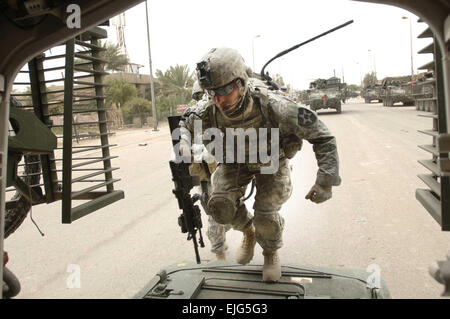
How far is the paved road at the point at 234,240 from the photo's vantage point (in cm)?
318

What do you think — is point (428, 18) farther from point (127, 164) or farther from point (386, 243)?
point (127, 164)

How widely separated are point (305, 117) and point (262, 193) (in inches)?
25.3

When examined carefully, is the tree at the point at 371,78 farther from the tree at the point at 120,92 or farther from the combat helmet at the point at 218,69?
the combat helmet at the point at 218,69

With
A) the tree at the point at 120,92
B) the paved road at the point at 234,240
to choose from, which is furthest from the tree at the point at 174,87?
the paved road at the point at 234,240

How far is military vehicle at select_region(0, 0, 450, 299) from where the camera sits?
57.6 inches

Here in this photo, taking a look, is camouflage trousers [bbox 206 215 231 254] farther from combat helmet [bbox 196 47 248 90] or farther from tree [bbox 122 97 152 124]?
tree [bbox 122 97 152 124]

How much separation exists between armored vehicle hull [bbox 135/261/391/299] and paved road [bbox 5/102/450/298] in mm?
393

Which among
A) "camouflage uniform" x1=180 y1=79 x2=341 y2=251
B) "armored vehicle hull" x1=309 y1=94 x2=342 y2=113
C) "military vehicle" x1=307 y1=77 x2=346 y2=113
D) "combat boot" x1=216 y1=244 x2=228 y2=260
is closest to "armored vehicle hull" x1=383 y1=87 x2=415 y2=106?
"military vehicle" x1=307 y1=77 x2=346 y2=113
